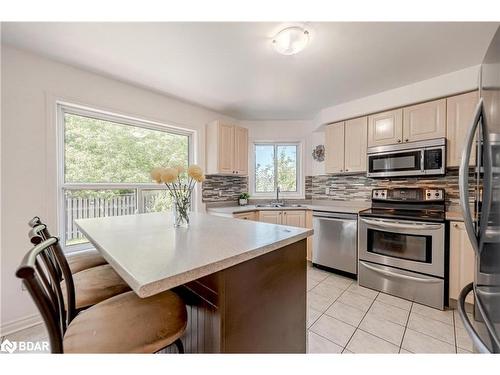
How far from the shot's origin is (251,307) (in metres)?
A: 1.00

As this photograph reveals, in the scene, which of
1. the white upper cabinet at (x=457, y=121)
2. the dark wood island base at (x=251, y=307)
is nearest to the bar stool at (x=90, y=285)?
the dark wood island base at (x=251, y=307)

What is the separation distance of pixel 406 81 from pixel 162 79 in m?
2.76

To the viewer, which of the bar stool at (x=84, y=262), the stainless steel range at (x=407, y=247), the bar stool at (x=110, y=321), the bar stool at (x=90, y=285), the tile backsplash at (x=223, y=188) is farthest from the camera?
the tile backsplash at (x=223, y=188)

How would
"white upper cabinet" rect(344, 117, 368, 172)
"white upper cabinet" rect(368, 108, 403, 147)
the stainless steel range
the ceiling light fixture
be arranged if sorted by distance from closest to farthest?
the ceiling light fixture
the stainless steel range
"white upper cabinet" rect(368, 108, 403, 147)
"white upper cabinet" rect(344, 117, 368, 172)

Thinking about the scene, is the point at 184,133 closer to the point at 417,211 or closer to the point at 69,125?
the point at 69,125

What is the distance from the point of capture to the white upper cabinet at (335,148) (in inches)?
123

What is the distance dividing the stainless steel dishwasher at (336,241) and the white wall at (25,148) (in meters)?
3.06

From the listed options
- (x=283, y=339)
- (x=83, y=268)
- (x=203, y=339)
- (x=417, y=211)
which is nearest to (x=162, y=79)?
(x=83, y=268)

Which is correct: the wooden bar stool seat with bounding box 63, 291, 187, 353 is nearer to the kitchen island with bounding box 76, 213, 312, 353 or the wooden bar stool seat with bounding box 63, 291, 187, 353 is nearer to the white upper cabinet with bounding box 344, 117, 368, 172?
the kitchen island with bounding box 76, 213, 312, 353

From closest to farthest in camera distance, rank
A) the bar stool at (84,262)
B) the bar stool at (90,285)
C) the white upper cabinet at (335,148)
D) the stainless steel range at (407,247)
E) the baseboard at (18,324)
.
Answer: the bar stool at (90,285) → the bar stool at (84,262) → the baseboard at (18,324) → the stainless steel range at (407,247) → the white upper cabinet at (335,148)

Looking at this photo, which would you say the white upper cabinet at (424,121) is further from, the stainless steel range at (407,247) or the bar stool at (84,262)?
the bar stool at (84,262)

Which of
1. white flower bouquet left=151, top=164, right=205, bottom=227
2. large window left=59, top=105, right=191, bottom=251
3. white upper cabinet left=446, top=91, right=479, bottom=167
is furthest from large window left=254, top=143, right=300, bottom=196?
white flower bouquet left=151, top=164, right=205, bottom=227

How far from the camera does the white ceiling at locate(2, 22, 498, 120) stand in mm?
1576

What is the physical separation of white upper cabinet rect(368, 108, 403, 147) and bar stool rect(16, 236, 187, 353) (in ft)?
9.56
